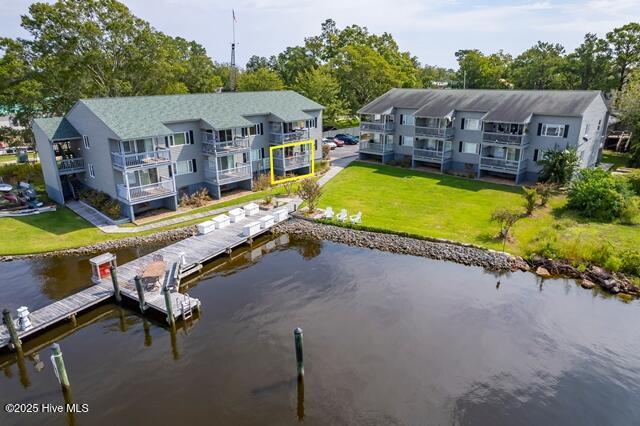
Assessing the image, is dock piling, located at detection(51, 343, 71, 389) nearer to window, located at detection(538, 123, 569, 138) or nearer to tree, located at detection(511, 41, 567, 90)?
window, located at detection(538, 123, 569, 138)

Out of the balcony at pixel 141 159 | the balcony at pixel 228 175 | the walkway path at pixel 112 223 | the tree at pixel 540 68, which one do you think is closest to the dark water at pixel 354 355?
the walkway path at pixel 112 223

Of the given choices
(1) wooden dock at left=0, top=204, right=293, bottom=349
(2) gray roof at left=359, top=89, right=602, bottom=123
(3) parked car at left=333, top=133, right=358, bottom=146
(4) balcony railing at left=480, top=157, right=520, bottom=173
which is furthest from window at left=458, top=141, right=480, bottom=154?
(1) wooden dock at left=0, top=204, right=293, bottom=349

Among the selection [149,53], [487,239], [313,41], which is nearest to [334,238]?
[487,239]

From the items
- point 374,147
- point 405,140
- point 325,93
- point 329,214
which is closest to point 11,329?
A: point 329,214

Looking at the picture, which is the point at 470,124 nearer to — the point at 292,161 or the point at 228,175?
the point at 292,161

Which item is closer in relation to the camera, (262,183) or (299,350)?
(299,350)
